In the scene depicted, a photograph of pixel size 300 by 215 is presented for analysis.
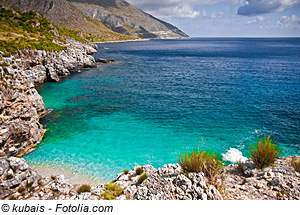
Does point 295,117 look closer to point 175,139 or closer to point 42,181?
A: point 175,139

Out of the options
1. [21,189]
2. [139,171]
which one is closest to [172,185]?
[139,171]

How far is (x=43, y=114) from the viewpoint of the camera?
107 feet

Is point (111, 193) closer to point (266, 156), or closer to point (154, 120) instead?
point (266, 156)

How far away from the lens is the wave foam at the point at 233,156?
71.6ft

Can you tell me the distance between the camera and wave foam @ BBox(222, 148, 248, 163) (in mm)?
21828

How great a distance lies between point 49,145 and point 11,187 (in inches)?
490

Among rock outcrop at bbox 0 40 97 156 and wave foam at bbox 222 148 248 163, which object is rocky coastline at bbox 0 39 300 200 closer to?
rock outcrop at bbox 0 40 97 156

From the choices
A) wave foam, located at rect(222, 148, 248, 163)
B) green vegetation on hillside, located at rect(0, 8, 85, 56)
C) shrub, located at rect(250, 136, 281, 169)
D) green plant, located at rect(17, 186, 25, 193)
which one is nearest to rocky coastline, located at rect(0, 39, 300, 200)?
green plant, located at rect(17, 186, 25, 193)

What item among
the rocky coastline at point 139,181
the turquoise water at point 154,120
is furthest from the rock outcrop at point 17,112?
the turquoise water at point 154,120

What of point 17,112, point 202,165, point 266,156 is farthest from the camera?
point 17,112

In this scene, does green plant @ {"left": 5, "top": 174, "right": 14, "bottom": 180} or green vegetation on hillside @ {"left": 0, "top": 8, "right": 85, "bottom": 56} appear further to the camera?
green vegetation on hillside @ {"left": 0, "top": 8, "right": 85, "bottom": 56}

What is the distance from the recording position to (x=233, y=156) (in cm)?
2255

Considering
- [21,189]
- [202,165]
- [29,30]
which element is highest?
[29,30]

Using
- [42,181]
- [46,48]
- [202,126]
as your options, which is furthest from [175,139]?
[46,48]
